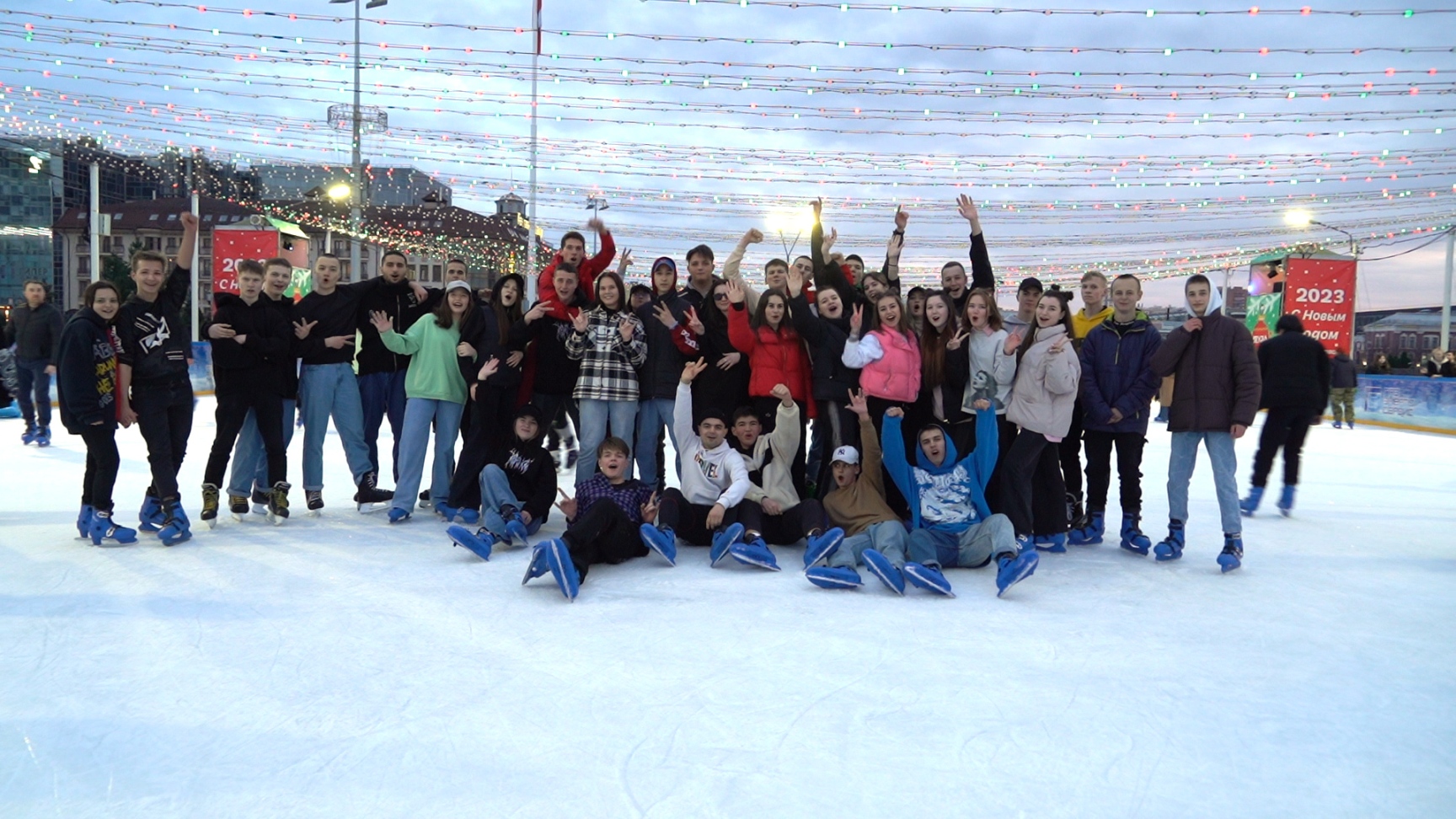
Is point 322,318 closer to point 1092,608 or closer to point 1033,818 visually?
point 1092,608

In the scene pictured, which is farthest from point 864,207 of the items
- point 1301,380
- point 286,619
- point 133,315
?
point 286,619

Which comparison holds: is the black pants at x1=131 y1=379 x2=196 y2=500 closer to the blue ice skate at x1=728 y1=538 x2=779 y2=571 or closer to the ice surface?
the ice surface

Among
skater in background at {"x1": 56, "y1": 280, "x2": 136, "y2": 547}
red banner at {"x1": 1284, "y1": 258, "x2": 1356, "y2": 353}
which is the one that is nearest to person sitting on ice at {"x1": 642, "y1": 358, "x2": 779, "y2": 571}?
skater in background at {"x1": 56, "y1": 280, "x2": 136, "y2": 547}

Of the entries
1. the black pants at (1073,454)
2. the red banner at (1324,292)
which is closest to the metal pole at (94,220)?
the black pants at (1073,454)

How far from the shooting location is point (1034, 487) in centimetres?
511

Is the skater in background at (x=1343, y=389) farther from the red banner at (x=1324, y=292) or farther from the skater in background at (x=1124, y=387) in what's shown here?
the skater in background at (x=1124, y=387)

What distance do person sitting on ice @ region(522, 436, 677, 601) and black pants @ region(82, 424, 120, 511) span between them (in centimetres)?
221

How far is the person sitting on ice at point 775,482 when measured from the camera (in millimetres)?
4715

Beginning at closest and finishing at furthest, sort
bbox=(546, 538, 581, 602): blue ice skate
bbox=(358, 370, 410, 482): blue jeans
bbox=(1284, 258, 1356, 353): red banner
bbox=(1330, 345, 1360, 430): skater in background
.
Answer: bbox=(546, 538, 581, 602): blue ice skate → bbox=(358, 370, 410, 482): blue jeans → bbox=(1330, 345, 1360, 430): skater in background → bbox=(1284, 258, 1356, 353): red banner

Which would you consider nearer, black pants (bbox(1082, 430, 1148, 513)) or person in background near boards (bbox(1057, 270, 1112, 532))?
black pants (bbox(1082, 430, 1148, 513))

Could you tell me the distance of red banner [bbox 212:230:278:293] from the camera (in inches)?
642

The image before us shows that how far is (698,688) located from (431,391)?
3340 millimetres

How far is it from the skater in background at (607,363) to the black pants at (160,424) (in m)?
2.03

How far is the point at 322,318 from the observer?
5.56 m
